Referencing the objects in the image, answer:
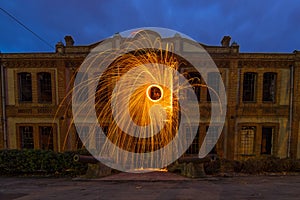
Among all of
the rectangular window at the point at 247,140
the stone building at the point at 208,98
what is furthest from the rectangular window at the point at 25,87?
the rectangular window at the point at 247,140

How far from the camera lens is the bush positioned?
747cm

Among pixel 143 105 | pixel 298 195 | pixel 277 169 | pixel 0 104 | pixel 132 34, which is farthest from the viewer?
pixel 0 104

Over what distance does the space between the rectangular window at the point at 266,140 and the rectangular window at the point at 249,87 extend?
2.57m

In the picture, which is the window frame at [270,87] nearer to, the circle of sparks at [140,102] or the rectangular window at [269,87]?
the rectangular window at [269,87]

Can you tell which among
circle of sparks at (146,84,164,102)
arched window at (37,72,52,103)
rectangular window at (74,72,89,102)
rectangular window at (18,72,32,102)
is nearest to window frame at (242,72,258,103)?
circle of sparks at (146,84,164,102)

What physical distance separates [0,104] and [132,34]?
10.8 metres

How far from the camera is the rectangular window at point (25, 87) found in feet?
41.1

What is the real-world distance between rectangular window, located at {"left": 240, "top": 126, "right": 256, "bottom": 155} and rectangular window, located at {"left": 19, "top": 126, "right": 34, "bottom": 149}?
15756 millimetres

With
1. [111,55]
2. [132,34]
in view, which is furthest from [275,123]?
[111,55]

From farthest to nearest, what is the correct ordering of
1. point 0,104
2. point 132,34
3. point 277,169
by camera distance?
point 0,104 → point 132,34 → point 277,169

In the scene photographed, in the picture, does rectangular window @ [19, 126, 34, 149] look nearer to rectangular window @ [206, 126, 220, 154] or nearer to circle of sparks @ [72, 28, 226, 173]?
circle of sparks @ [72, 28, 226, 173]

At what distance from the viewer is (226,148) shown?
488 inches

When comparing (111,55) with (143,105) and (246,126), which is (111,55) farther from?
(246,126)

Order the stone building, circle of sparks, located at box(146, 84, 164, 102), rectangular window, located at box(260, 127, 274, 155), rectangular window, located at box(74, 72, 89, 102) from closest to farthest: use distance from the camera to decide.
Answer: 1. circle of sparks, located at box(146, 84, 164, 102)
2. the stone building
3. rectangular window, located at box(74, 72, 89, 102)
4. rectangular window, located at box(260, 127, 274, 155)
